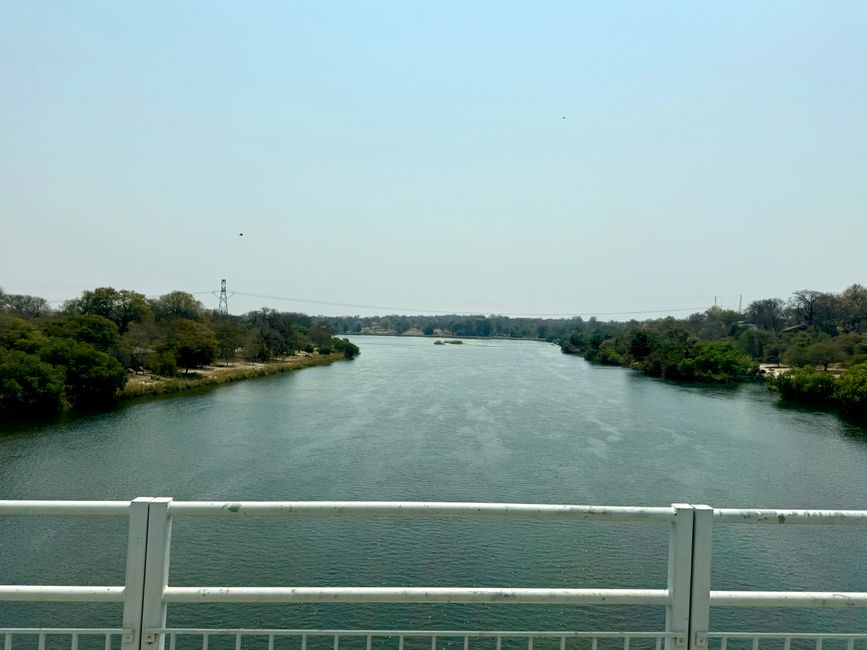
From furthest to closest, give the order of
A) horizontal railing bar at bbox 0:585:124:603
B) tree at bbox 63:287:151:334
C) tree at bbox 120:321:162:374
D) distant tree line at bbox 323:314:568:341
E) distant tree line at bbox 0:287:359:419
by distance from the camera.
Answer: distant tree line at bbox 323:314:568:341
tree at bbox 63:287:151:334
tree at bbox 120:321:162:374
distant tree line at bbox 0:287:359:419
horizontal railing bar at bbox 0:585:124:603

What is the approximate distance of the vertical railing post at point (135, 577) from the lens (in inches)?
71.8

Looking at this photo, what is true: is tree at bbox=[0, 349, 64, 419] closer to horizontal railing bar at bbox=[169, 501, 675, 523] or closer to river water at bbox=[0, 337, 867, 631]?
river water at bbox=[0, 337, 867, 631]

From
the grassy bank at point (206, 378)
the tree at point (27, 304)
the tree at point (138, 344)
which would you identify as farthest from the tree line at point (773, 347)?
the tree at point (27, 304)

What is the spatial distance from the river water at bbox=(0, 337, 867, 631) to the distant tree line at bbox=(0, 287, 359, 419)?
204 centimetres

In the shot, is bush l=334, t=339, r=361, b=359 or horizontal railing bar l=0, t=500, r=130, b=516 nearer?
horizontal railing bar l=0, t=500, r=130, b=516

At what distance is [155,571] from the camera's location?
1.83 m

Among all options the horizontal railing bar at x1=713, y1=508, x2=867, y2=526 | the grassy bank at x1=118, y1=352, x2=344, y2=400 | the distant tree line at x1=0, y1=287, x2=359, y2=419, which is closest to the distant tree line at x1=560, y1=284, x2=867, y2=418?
the grassy bank at x1=118, y1=352, x2=344, y2=400

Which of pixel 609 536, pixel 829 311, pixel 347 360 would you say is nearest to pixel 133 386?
pixel 609 536

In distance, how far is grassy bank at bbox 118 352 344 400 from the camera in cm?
3181

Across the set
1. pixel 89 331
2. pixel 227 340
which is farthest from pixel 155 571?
pixel 227 340

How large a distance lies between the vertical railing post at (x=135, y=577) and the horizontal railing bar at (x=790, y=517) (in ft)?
5.36

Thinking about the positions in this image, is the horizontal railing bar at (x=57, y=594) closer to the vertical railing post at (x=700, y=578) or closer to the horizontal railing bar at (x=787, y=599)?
the vertical railing post at (x=700, y=578)

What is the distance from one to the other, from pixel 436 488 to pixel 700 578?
1417 cm

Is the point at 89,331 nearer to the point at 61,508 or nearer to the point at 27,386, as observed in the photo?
the point at 27,386
